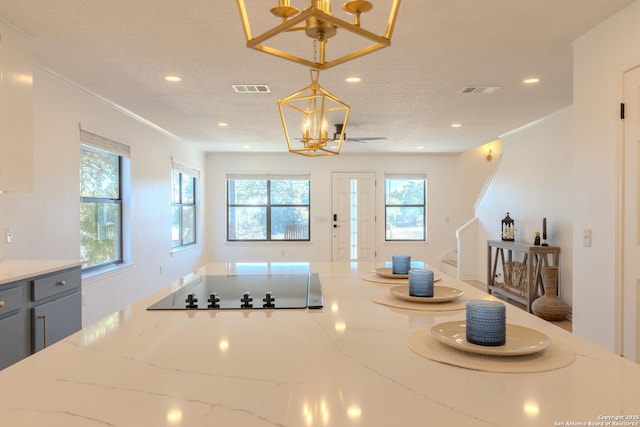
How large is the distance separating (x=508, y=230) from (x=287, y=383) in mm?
5722

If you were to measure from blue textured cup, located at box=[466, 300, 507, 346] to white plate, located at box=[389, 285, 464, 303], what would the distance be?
47 centimetres

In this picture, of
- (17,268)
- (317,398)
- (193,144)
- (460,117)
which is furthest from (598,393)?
(193,144)

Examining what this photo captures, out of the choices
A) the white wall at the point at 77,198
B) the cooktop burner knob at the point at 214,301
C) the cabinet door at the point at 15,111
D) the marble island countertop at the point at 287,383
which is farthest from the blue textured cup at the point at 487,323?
the white wall at the point at 77,198

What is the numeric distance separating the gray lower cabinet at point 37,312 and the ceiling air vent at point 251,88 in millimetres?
2012

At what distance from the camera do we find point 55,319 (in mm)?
2645

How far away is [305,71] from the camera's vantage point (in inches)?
137

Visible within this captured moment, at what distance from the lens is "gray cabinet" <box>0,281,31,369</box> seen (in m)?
2.20

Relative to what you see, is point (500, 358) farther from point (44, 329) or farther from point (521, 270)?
point (521, 270)

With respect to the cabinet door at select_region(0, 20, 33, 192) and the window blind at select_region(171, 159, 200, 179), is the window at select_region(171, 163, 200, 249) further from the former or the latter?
the cabinet door at select_region(0, 20, 33, 192)

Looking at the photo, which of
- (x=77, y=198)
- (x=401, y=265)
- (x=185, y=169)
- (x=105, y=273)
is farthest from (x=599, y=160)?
(x=185, y=169)

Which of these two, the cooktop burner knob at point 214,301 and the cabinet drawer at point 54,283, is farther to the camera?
the cabinet drawer at point 54,283

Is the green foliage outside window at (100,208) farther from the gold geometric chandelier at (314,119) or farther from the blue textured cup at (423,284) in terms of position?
the blue textured cup at (423,284)

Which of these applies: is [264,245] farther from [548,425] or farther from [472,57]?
[548,425]

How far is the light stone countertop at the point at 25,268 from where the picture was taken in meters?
2.29
